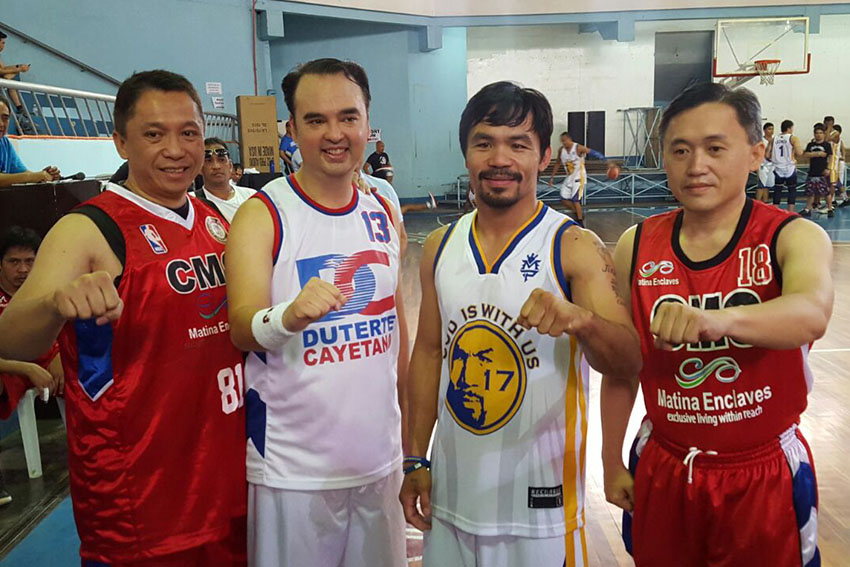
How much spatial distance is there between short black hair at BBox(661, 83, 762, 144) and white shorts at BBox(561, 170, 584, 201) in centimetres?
1203

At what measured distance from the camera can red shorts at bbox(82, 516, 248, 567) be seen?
1967 mm

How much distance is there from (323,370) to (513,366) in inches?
21.4

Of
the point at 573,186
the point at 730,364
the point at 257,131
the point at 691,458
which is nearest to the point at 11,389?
the point at 691,458

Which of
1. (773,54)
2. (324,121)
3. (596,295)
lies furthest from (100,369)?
(773,54)

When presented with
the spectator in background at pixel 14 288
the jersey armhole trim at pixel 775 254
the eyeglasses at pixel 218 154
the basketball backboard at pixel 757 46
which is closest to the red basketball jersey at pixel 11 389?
the spectator in background at pixel 14 288

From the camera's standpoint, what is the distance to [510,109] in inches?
71.7

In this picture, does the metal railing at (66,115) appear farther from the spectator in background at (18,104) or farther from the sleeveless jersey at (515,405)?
the sleeveless jersey at (515,405)

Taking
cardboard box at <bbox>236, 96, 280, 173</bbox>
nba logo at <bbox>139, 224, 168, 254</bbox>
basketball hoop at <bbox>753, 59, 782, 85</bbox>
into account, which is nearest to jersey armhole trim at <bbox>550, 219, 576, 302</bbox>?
nba logo at <bbox>139, 224, 168, 254</bbox>

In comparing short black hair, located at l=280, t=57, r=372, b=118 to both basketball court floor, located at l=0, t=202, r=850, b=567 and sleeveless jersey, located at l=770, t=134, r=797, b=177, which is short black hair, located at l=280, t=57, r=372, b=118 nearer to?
basketball court floor, located at l=0, t=202, r=850, b=567

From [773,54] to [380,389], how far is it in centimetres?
1864

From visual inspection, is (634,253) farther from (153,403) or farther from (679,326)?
(153,403)

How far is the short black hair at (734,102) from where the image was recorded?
6.11 feet

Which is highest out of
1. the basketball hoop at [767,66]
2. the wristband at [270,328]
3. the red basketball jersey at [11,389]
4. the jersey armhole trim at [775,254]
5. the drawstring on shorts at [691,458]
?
the basketball hoop at [767,66]

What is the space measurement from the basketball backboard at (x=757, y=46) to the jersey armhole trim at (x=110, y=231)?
17.7 m
